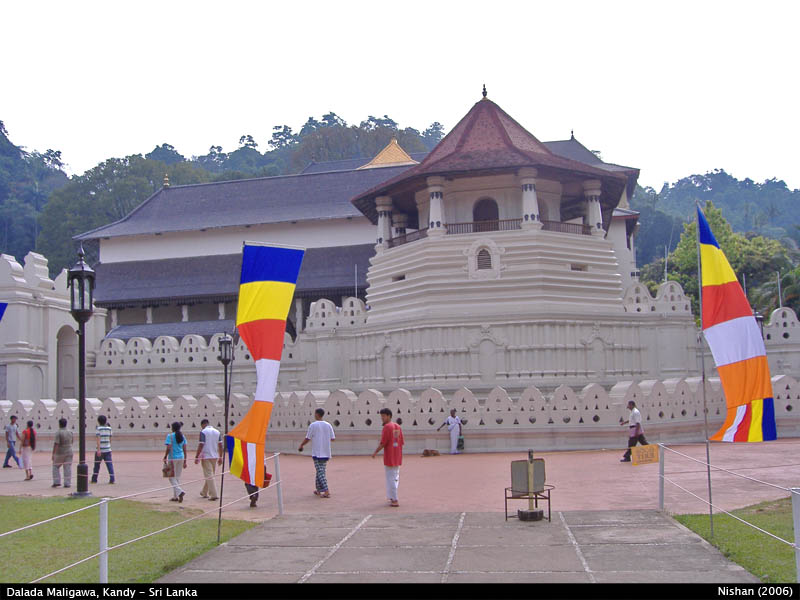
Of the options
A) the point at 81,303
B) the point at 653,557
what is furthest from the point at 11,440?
the point at 653,557

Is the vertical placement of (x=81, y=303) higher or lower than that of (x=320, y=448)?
higher

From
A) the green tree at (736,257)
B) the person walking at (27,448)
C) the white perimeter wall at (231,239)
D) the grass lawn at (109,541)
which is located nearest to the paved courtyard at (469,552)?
the grass lawn at (109,541)

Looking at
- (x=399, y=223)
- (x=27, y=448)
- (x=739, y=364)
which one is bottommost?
(x=27, y=448)

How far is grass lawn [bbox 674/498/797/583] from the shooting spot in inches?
344

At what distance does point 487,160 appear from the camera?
31078mm

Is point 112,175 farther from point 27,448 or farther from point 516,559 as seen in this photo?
point 516,559

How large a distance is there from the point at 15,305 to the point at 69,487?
45.3 ft

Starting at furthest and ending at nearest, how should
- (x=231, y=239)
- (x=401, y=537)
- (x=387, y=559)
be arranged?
(x=231, y=239), (x=401, y=537), (x=387, y=559)

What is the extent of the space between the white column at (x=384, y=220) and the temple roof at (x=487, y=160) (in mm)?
327

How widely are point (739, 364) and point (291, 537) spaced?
232 inches

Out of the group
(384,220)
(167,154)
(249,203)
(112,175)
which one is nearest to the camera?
(384,220)

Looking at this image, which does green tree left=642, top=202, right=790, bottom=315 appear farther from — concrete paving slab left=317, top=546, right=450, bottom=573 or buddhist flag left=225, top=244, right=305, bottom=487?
Result: concrete paving slab left=317, top=546, right=450, bottom=573

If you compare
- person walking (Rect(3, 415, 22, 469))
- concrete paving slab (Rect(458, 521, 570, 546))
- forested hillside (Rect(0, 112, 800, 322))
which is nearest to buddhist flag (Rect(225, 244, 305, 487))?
concrete paving slab (Rect(458, 521, 570, 546))

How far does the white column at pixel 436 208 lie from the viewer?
31.3 m
